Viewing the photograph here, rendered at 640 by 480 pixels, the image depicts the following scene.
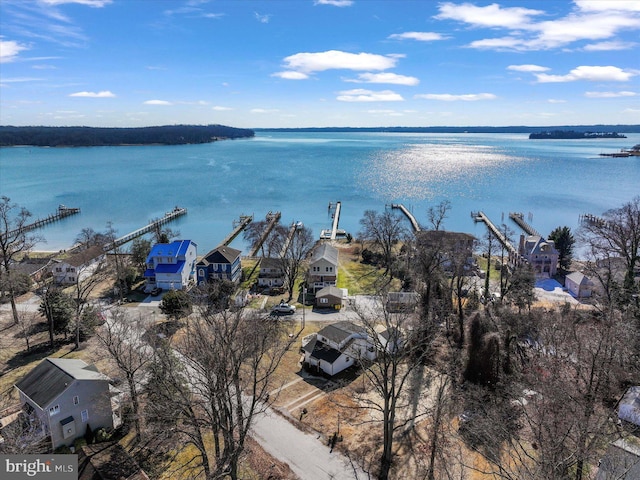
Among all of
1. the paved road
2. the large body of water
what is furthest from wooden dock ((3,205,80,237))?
the paved road

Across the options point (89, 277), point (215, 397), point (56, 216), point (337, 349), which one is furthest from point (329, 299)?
point (56, 216)

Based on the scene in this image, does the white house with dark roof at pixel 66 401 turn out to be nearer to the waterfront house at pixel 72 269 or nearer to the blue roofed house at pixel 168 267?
the blue roofed house at pixel 168 267

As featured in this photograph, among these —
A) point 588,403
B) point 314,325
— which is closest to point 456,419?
point 588,403

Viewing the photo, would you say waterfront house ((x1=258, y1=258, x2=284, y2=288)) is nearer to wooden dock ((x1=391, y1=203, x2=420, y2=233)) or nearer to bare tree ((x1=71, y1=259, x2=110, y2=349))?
bare tree ((x1=71, y1=259, x2=110, y2=349))
